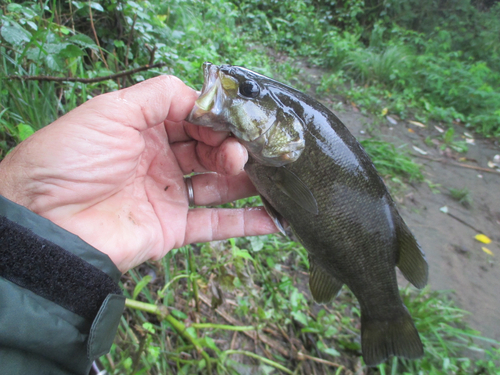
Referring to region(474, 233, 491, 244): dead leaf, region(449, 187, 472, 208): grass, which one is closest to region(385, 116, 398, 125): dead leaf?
region(449, 187, 472, 208): grass

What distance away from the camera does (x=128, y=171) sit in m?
1.53

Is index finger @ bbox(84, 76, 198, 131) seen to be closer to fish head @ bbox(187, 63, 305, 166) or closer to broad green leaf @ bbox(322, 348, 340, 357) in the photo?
fish head @ bbox(187, 63, 305, 166)

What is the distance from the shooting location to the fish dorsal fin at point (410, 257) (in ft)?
5.98

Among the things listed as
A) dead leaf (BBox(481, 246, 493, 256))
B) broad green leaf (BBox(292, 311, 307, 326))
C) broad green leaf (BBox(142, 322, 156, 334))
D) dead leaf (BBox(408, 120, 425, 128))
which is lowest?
dead leaf (BBox(481, 246, 493, 256))

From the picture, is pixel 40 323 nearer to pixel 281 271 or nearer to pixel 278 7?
pixel 281 271

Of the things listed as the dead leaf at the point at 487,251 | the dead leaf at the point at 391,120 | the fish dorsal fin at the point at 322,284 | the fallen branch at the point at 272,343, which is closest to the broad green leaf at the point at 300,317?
the fallen branch at the point at 272,343

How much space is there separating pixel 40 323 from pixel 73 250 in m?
0.26

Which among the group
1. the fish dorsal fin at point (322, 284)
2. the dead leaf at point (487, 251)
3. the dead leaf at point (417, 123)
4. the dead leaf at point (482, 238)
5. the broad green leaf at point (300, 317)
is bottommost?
the dead leaf at point (487, 251)

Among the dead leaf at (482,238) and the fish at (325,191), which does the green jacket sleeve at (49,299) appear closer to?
the fish at (325,191)

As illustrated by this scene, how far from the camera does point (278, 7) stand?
10.6 meters

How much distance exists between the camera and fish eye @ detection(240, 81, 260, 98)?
1.50m

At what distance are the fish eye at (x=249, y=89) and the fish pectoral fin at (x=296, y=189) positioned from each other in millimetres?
419

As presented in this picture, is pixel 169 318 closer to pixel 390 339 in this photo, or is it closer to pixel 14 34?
pixel 390 339

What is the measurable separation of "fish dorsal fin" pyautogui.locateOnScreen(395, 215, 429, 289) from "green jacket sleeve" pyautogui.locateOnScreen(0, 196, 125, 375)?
1.54m
